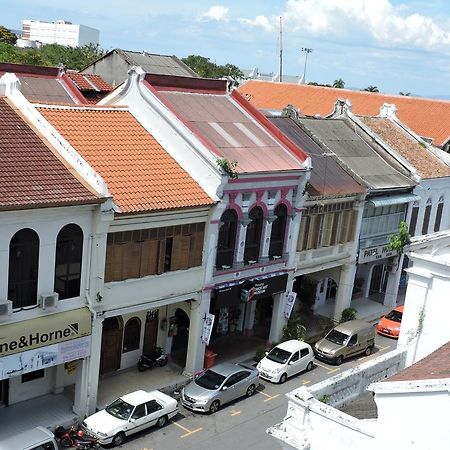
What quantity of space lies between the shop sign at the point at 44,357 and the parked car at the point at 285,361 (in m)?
8.93

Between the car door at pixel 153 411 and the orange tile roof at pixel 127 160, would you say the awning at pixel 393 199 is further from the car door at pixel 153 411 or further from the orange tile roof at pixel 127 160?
the car door at pixel 153 411

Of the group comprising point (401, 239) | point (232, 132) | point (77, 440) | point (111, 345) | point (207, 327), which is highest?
point (232, 132)

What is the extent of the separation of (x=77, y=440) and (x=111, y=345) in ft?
19.3

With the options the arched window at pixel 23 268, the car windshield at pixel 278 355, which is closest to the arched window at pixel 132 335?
the car windshield at pixel 278 355

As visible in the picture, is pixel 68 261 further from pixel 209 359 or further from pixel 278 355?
pixel 278 355

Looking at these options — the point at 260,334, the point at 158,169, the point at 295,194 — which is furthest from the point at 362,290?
the point at 158,169

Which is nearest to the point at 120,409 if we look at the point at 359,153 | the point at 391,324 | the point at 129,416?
the point at 129,416

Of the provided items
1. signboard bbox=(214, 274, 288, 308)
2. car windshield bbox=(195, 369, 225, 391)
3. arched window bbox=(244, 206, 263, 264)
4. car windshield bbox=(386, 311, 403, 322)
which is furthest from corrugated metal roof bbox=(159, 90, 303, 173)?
car windshield bbox=(386, 311, 403, 322)

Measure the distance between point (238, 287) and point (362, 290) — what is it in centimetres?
1538

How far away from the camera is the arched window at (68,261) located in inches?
867

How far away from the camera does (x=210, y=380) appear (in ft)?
85.9

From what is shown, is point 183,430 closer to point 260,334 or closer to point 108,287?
point 108,287

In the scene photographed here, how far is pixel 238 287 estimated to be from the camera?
94.5 ft

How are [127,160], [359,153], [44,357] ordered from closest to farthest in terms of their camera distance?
[44,357]
[127,160]
[359,153]
